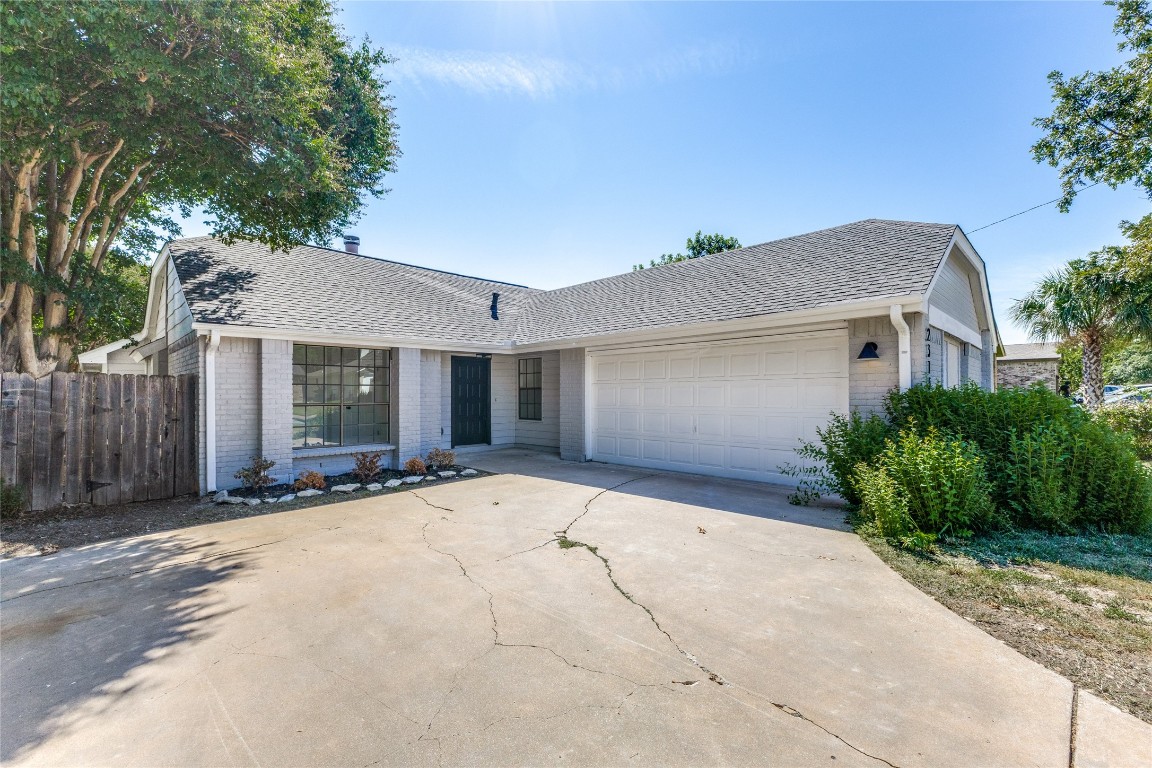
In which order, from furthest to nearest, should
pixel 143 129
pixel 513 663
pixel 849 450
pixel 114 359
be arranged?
pixel 114 359 < pixel 143 129 < pixel 849 450 < pixel 513 663

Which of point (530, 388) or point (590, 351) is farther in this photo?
point (530, 388)

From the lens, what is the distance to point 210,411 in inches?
286

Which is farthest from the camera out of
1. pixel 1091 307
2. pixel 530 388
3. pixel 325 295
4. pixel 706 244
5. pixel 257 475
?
pixel 706 244

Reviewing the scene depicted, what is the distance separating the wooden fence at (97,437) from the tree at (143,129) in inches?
83.5

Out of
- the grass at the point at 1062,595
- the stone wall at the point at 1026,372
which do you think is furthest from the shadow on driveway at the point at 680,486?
the stone wall at the point at 1026,372

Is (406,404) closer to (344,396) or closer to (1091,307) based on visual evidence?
(344,396)

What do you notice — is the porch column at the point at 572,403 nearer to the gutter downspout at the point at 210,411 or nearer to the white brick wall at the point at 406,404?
the white brick wall at the point at 406,404

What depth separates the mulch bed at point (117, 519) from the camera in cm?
521

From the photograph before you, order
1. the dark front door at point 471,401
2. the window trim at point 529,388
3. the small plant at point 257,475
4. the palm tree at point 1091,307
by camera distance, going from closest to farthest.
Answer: the small plant at point 257,475
the dark front door at point 471,401
the window trim at point 529,388
the palm tree at point 1091,307

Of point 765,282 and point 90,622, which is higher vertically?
point 765,282

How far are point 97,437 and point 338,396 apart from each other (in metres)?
3.36

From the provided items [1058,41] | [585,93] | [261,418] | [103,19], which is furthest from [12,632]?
[1058,41]

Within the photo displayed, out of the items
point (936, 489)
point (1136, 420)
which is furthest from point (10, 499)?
point (1136, 420)

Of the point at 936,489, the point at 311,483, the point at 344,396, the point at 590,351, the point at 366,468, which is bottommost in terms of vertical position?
the point at 311,483
